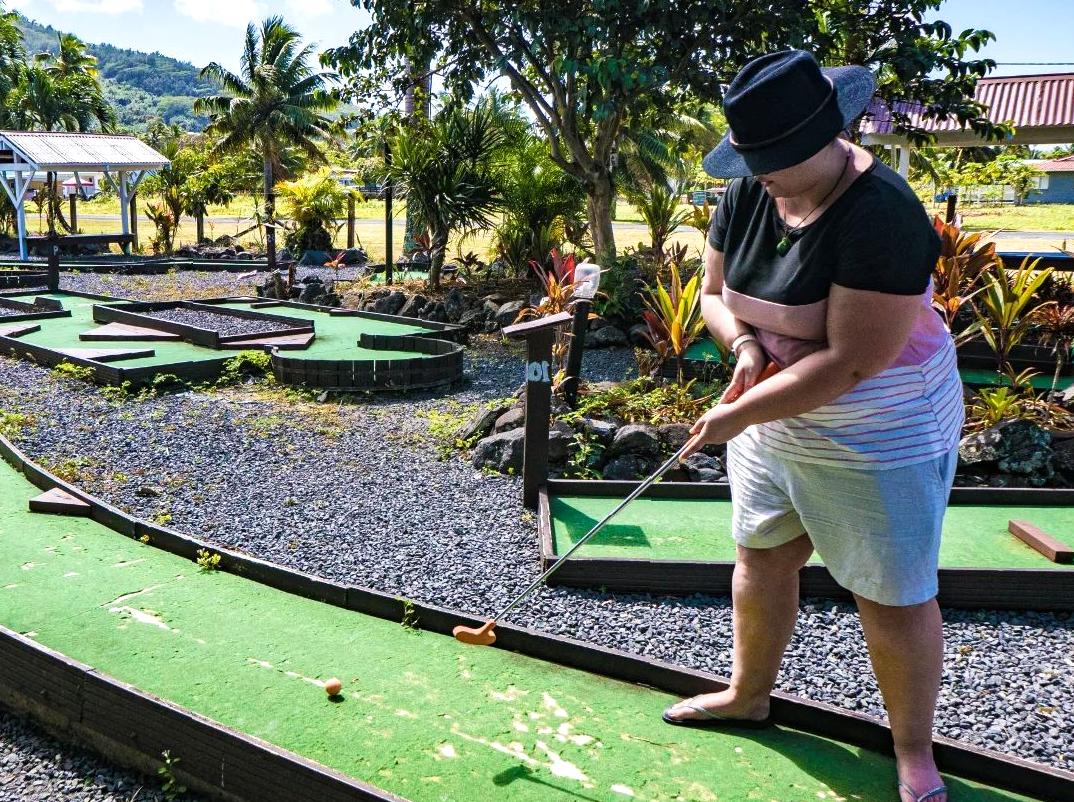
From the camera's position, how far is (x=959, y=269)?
6328 millimetres

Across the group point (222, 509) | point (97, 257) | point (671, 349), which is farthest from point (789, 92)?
point (97, 257)

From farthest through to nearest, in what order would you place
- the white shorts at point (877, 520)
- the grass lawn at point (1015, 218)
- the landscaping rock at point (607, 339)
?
the grass lawn at point (1015, 218)
the landscaping rock at point (607, 339)
the white shorts at point (877, 520)

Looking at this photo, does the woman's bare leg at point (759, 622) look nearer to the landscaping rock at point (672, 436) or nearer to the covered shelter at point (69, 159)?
the landscaping rock at point (672, 436)

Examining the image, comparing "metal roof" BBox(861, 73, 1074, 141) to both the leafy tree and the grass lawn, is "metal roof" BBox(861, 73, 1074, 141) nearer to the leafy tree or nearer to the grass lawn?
the leafy tree

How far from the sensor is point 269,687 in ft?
8.82

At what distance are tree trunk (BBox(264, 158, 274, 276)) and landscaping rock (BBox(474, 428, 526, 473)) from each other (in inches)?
298

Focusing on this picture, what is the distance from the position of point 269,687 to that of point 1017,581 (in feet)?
8.47

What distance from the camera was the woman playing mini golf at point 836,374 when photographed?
184cm

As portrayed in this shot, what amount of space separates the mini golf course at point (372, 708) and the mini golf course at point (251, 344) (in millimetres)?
3715

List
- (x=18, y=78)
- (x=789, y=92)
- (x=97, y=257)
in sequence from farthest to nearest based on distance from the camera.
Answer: (x=18, y=78) → (x=97, y=257) → (x=789, y=92)

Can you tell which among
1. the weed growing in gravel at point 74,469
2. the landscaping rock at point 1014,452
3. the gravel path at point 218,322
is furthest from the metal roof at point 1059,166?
the weed growing in gravel at point 74,469

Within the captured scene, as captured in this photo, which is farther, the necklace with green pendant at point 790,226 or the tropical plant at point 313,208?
the tropical plant at point 313,208

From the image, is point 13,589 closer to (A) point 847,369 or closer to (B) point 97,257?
(A) point 847,369


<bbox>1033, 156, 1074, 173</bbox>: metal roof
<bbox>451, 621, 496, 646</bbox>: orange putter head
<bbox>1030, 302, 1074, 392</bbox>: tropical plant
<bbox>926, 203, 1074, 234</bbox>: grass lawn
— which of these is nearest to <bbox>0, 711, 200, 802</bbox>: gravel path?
<bbox>451, 621, 496, 646</bbox>: orange putter head
